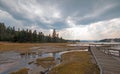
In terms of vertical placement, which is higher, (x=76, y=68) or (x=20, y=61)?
(x=76, y=68)

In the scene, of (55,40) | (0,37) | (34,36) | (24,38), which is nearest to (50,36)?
(55,40)

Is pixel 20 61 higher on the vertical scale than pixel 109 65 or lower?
lower

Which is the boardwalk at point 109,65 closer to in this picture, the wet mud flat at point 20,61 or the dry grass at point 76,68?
the dry grass at point 76,68

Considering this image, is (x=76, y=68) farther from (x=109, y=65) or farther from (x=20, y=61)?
(x=20, y=61)

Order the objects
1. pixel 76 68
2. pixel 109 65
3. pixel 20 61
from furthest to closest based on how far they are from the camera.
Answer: pixel 20 61, pixel 76 68, pixel 109 65

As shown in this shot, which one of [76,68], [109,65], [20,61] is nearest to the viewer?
[109,65]

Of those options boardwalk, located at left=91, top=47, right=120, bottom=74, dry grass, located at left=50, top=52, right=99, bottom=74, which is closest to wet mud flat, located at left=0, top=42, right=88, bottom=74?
dry grass, located at left=50, top=52, right=99, bottom=74

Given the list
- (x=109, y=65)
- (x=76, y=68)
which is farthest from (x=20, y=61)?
(x=109, y=65)

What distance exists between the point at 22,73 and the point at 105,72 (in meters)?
9.95

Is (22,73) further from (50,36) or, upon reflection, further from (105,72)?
(50,36)

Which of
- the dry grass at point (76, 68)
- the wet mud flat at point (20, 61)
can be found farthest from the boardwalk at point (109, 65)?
the wet mud flat at point (20, 61)

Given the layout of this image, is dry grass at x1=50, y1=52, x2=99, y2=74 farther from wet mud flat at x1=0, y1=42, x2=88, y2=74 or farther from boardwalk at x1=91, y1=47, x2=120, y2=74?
wet mud flat at x1=0, y1=42, x2=88, y2=74

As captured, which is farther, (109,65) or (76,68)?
(76,68)

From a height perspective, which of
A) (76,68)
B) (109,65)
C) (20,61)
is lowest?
(20,61)
